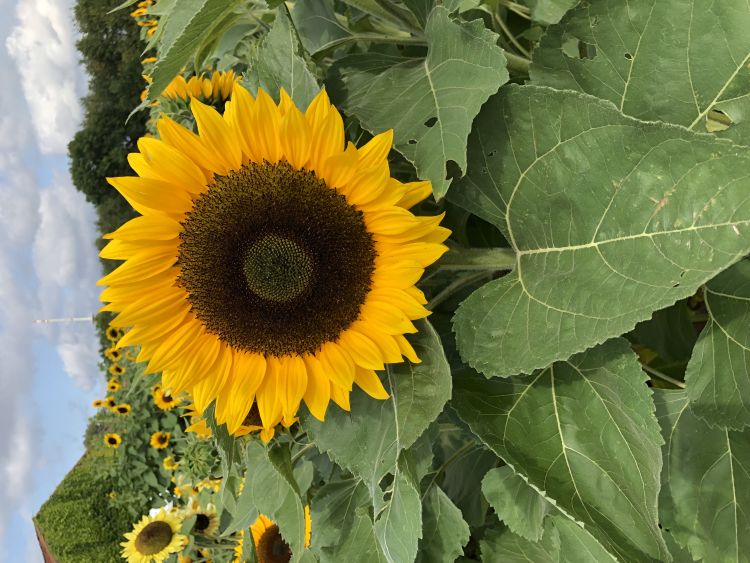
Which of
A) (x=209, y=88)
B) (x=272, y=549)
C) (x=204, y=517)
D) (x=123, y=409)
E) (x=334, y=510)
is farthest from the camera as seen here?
(x=123, y=409)

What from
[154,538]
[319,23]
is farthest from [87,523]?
[319,23]

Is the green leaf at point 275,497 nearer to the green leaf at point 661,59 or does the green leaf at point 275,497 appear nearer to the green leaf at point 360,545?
the green leaf at point 360,545

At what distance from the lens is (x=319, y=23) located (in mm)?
792

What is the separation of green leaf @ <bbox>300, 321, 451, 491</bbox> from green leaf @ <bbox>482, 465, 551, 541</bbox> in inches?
7.1

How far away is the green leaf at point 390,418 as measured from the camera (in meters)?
0.58

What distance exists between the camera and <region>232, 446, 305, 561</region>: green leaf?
81 cm

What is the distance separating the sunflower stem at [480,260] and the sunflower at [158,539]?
2238 millimetres

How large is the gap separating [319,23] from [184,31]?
0.94 ft

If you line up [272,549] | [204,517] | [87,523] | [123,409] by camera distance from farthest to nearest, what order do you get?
→ 1. [87,523]
2. [123,409]
3. [204,517]
4. [272,549]

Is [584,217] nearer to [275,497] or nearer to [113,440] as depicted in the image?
[275,497]

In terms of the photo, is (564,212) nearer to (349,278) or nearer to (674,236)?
(674,236)

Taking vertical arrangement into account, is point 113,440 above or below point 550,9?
below

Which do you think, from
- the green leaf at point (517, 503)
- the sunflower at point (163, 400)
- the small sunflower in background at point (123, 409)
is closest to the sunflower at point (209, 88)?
the green leaf at point (517, 503)

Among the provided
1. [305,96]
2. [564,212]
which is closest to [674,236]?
[564,212]
